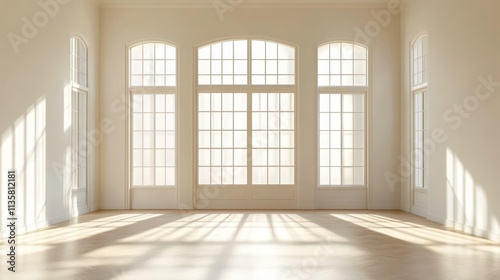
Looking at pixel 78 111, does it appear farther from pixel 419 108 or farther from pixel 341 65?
pixel 419 108

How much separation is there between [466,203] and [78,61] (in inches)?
291

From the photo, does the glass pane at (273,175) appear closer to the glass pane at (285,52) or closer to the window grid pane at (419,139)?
the glass pane at (285,52)

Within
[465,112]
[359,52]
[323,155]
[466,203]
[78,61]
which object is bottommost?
[466,203]

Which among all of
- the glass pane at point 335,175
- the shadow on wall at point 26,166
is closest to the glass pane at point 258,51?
the glass pane at point 335,175

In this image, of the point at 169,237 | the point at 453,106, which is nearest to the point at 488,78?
the point at 453,106

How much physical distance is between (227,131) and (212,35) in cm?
206

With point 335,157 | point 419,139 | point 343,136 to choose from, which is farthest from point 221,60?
point 419,139

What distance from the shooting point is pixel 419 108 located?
10.1 meters

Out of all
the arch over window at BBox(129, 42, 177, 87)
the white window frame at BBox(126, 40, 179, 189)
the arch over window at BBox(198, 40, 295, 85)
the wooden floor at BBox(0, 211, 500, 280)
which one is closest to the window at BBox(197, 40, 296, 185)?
the arch over window at BBox(198, 40, 295, 85)

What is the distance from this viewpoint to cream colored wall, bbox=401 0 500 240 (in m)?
7.21

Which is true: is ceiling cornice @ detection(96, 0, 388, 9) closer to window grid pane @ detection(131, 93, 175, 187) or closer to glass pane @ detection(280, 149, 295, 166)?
window grid pane @ detection(131, 93, 175, 187)

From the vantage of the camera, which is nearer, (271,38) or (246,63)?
(271,38)

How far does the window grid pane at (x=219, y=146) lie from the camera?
11.1 meters

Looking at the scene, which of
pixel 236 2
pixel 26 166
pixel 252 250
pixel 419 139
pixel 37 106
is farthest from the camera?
pixel 236 2
